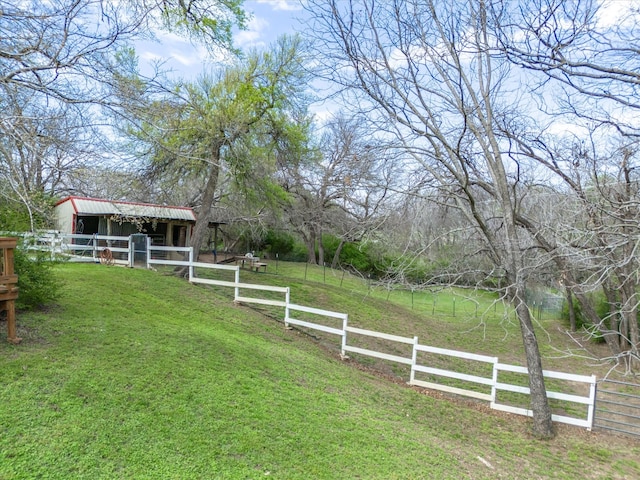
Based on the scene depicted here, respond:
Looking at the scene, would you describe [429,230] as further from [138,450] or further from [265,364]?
[138,450]

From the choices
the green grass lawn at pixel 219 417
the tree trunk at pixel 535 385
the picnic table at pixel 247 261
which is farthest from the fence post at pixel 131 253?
the tree trunk at pixel 535 385

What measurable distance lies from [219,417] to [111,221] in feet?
55.9

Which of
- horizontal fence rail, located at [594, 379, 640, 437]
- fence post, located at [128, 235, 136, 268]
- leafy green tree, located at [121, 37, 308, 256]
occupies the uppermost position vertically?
leafy green tree, located at [121, 37, 308, 256]

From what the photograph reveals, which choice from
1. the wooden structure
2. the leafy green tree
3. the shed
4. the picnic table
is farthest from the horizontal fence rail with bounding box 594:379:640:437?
the picnic table

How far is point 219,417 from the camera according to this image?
5.07 meters

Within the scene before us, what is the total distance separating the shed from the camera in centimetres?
1894

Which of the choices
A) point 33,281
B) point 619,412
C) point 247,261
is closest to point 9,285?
point 33,281

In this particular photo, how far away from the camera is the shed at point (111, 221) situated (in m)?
18.9

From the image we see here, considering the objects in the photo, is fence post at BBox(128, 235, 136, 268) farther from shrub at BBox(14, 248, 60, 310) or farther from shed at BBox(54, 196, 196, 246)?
shrub at BBox(14, 248, 60, 310)

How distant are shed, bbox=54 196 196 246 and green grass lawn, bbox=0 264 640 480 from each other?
10.4 m

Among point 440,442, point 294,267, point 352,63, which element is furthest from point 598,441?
point 294,267

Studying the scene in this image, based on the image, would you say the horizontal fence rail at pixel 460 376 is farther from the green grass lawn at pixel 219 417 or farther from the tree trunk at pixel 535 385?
the tree trunk at pixel 535 385

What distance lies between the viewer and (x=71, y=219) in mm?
19234

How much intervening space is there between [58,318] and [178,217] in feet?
45.5
